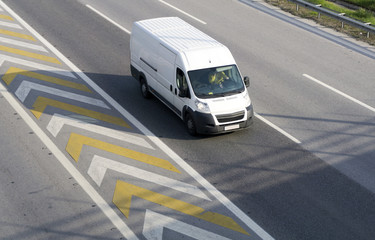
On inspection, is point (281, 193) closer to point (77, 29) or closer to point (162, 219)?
point (162, 219)

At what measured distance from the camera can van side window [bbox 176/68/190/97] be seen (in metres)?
15.5

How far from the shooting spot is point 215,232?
11938mm

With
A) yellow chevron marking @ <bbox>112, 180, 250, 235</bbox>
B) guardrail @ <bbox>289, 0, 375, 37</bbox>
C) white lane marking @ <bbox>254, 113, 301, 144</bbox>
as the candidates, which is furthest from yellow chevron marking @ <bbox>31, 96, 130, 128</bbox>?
guardrail @ <bbox>289, 0, 375, 37</bbox>

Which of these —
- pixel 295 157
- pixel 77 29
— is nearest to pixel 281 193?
pixel 295 157

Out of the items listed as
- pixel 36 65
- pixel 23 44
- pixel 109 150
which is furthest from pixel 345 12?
pixel 109 150

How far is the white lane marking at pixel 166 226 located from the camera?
11797mm

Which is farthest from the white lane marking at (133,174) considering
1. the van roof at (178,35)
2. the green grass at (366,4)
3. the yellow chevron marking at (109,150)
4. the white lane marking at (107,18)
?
the green grass at (366,4)

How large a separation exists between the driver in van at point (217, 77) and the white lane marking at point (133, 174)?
127 inches

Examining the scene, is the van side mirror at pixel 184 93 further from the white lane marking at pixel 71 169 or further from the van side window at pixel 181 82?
the white lane marking at pixel 71 169

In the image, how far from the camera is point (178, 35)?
55.0 ft

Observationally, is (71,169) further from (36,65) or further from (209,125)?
(36,65)

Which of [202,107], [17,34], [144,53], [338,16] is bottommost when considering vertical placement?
[17,34]

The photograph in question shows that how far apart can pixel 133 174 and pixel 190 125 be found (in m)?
2.42

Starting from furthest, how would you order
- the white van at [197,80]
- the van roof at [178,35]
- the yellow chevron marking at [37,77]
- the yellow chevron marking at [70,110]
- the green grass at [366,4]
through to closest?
1. the green grass at [366,4]
2. the yellow chevron marking at [37,77]
3. the yellow chevron marking at [70,110]
4. the van roof at [178,35]
5. the white van at [197,80]
